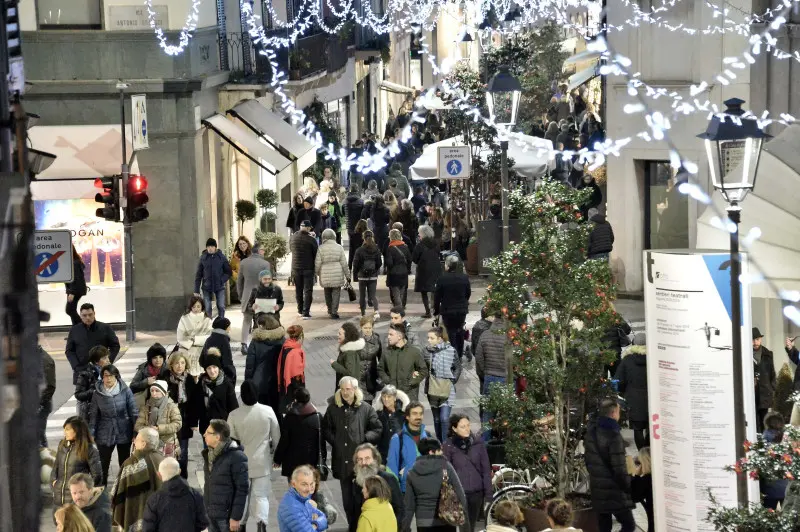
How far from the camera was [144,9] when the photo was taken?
909 inches

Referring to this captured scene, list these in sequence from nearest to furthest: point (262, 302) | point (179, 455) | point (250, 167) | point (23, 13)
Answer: point (179, 455), point (262, 302), point (23, 13), point (250, 167)

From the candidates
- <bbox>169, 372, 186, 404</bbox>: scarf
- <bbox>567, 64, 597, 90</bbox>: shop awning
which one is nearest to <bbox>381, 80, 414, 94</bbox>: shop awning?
<bbox>567, 64, 597, 90</bbox>: shop awning

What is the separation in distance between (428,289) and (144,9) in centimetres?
626

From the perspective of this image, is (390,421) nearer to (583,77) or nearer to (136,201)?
(136,201)

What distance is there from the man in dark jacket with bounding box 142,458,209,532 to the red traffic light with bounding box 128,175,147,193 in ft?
39.6

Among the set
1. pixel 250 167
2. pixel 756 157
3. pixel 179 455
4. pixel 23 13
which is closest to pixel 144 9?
pixel 23 13

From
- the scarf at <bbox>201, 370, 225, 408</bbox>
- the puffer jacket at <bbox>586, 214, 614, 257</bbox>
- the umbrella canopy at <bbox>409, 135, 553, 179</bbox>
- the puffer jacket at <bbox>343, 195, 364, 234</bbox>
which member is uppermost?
the umbrella canopy at <bbox>409, 135, 553, 179</bbox>

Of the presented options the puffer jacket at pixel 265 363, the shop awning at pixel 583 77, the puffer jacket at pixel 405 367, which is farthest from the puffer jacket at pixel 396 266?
the shop awning at pixel 583 77

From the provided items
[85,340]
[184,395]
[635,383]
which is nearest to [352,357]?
[184,395]

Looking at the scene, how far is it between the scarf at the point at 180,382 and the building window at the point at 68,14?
1085 cm

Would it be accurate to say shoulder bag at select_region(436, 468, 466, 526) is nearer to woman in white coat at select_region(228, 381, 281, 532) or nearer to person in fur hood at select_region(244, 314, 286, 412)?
woman in white coat at select_region(228, 381, 281, 532)

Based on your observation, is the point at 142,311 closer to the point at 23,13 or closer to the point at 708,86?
the point at 23,13

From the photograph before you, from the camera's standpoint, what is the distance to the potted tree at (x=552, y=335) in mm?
11680

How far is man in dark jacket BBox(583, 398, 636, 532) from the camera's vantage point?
435 inches
